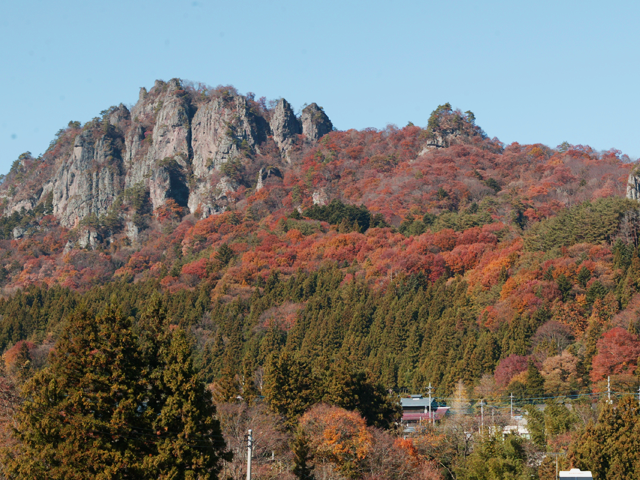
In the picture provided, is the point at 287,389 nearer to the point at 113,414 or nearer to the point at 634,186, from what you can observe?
the point at 113,414

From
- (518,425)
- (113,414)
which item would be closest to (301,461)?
(113,414)

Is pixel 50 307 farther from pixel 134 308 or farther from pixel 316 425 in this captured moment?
pixel 316 425

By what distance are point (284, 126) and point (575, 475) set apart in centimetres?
12630

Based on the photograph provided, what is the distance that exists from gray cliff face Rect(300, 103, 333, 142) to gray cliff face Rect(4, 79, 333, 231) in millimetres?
186

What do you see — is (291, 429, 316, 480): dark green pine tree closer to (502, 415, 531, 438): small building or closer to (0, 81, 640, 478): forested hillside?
(0, 81, 640, 478): forested hillside

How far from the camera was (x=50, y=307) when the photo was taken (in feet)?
316

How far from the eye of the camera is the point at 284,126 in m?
156

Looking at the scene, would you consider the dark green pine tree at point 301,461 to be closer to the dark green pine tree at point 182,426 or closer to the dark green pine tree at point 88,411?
the dark green pine tree at point 182,426

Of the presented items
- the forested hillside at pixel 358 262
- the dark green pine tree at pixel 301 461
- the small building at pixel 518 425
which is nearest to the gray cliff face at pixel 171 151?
the forested hillside at pixel 358 262

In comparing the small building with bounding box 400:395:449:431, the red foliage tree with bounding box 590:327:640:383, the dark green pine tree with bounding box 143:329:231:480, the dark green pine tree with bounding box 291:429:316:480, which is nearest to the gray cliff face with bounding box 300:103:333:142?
the small building with bounding box 400:395:449:431

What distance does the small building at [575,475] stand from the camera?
33031mm

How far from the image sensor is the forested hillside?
64250mm

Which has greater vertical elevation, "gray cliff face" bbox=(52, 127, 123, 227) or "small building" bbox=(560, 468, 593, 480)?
"gray cliff face" bbox=(52, 127, 123, 227)

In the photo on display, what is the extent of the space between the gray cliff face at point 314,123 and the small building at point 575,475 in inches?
4963
